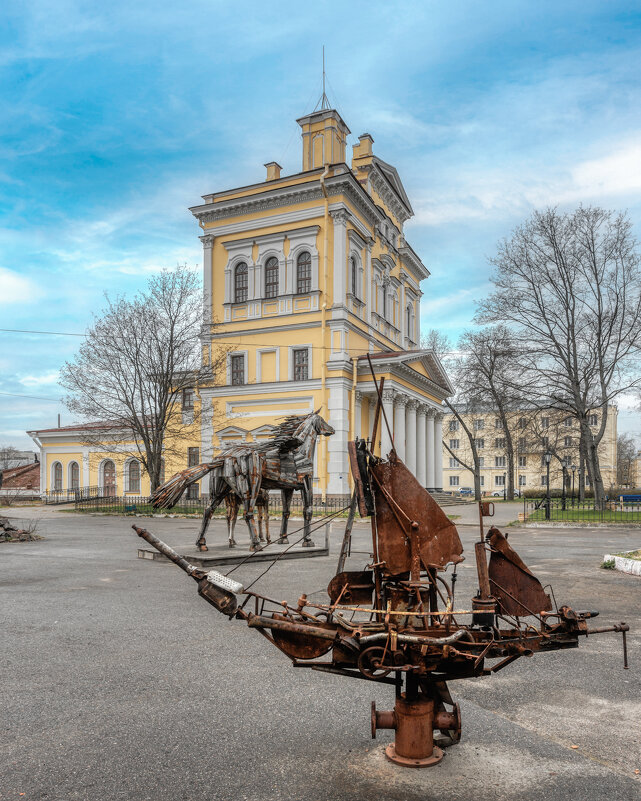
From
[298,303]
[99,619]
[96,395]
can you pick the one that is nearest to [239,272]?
[298,303]

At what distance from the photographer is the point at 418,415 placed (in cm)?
4409

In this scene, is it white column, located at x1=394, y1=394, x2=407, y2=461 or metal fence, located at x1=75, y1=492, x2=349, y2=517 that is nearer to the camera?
metal fence, located at x1=75, y1=492, x2=349, y2=517

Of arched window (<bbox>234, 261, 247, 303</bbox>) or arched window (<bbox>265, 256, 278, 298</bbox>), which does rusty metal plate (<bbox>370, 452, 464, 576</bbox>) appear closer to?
arched window (<bbox>265, 256, 278, 298</bbox>)

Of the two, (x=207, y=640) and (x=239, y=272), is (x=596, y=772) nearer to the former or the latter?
(x=207, y=640)

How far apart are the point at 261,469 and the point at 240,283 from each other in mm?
28133

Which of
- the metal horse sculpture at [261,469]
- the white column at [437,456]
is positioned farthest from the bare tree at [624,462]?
the metal horse sculpture at [261,469]

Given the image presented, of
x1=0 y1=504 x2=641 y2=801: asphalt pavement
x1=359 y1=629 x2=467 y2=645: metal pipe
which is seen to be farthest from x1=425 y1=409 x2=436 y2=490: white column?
x1=359 y1=629 x2=467 y2=645: metal pipe

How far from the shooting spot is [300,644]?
3705 mm

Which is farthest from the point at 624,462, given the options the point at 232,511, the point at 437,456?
the point at 232,511

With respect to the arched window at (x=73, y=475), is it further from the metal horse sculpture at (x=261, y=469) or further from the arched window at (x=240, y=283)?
the metal horse sculpture at (x=261, y=469)

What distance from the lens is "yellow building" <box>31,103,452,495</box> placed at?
35562mm

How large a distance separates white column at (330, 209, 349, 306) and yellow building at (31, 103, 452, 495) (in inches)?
2.2

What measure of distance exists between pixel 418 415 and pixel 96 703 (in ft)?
131

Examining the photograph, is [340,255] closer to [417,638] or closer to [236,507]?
[236,507]
